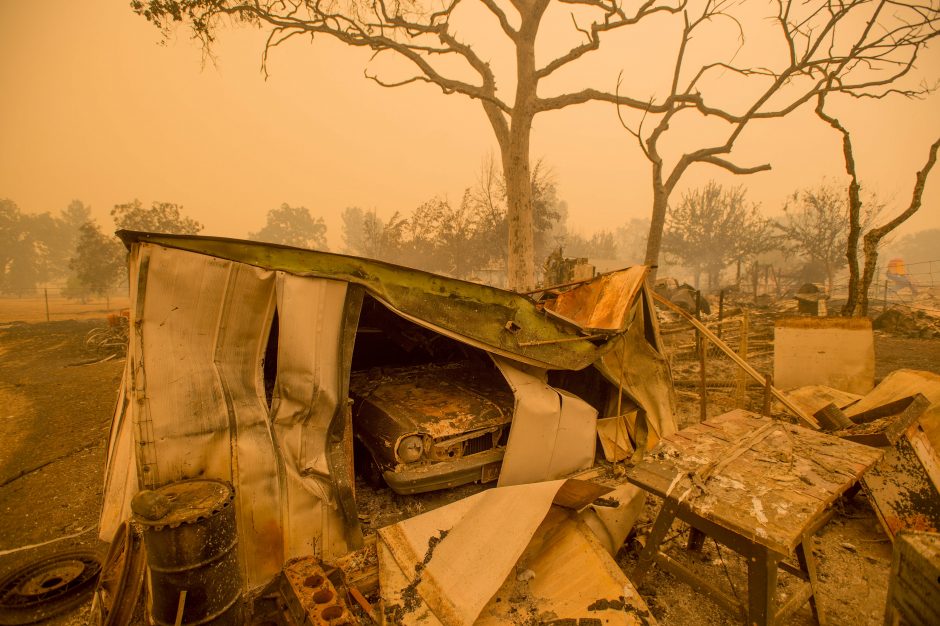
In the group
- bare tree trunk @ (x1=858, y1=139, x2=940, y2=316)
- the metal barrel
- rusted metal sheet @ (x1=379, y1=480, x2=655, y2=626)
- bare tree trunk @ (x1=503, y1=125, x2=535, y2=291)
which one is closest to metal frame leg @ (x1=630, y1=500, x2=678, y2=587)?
rusted metal sheet @ (x1=379, y1=480, x2=655, y2=626)

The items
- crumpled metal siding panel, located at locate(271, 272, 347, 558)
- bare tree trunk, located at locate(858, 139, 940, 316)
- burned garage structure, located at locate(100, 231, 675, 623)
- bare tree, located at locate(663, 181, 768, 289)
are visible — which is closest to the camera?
burned garage structure, located at locate(100, 231, 675, 623)

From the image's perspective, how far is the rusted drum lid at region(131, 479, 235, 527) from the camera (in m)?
2.15

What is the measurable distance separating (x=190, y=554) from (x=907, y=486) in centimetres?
537

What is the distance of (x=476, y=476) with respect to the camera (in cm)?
381

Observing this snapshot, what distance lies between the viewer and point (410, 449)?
3580mm

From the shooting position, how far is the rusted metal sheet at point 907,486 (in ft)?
11.2

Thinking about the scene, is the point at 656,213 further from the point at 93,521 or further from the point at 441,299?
the point at 93,521

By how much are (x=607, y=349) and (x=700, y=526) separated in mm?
2022

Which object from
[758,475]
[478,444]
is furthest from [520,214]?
[758,475]

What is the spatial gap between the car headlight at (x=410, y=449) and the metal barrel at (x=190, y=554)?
139cm

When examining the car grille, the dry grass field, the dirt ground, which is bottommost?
the dry grass field

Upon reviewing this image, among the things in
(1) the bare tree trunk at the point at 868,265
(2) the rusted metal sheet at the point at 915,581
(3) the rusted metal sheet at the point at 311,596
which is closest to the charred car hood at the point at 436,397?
(3) the rusted metal sheet at the point at 311,596

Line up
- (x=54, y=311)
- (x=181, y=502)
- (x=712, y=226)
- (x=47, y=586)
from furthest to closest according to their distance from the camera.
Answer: (x=712, y=226), (x=54, y=311), (x=47, y=586), (x=181, y=502)

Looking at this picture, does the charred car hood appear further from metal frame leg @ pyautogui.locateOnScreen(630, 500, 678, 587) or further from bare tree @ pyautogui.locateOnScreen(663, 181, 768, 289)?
bare tree @ pyautogui.locateOnScreen(663, 181, 768, 289)
